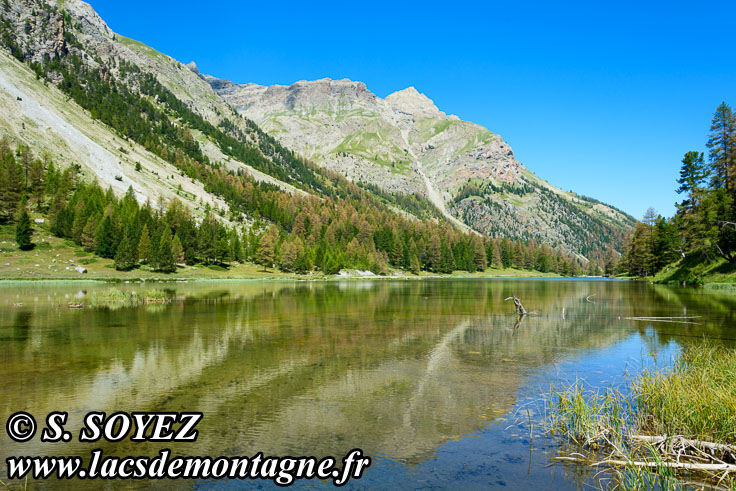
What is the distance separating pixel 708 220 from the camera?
213 ft

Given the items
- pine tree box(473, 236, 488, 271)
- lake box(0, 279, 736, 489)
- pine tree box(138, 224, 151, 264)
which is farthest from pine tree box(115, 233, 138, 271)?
pine tree box(473, 236, 488, 271)

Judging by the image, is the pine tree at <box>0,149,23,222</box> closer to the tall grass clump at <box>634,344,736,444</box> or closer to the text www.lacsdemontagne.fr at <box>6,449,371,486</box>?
the text www.lacsdemontagne.fr at <box>6,449,371,486</box>

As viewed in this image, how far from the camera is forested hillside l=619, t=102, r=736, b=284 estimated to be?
66.2 meters

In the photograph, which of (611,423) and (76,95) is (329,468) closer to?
(611,423)

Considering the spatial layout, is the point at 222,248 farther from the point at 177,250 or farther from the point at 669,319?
the point at 669,319

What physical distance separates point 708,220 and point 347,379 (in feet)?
239

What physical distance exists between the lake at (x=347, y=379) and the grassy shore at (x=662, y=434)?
0.87 metres

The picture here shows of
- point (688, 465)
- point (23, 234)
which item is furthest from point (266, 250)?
point (688, 465)

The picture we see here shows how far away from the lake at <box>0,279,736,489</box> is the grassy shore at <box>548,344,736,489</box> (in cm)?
87

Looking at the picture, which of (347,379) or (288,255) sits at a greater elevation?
(288,255)

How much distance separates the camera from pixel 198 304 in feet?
158

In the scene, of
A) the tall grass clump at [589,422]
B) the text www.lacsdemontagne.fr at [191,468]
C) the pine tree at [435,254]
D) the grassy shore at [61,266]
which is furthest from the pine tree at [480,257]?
the text www.lacsdemontagne.fr at [191,468]

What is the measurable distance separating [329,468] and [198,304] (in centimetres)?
4284

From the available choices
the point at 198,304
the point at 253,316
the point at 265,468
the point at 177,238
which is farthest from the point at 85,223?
the point at 265,468
